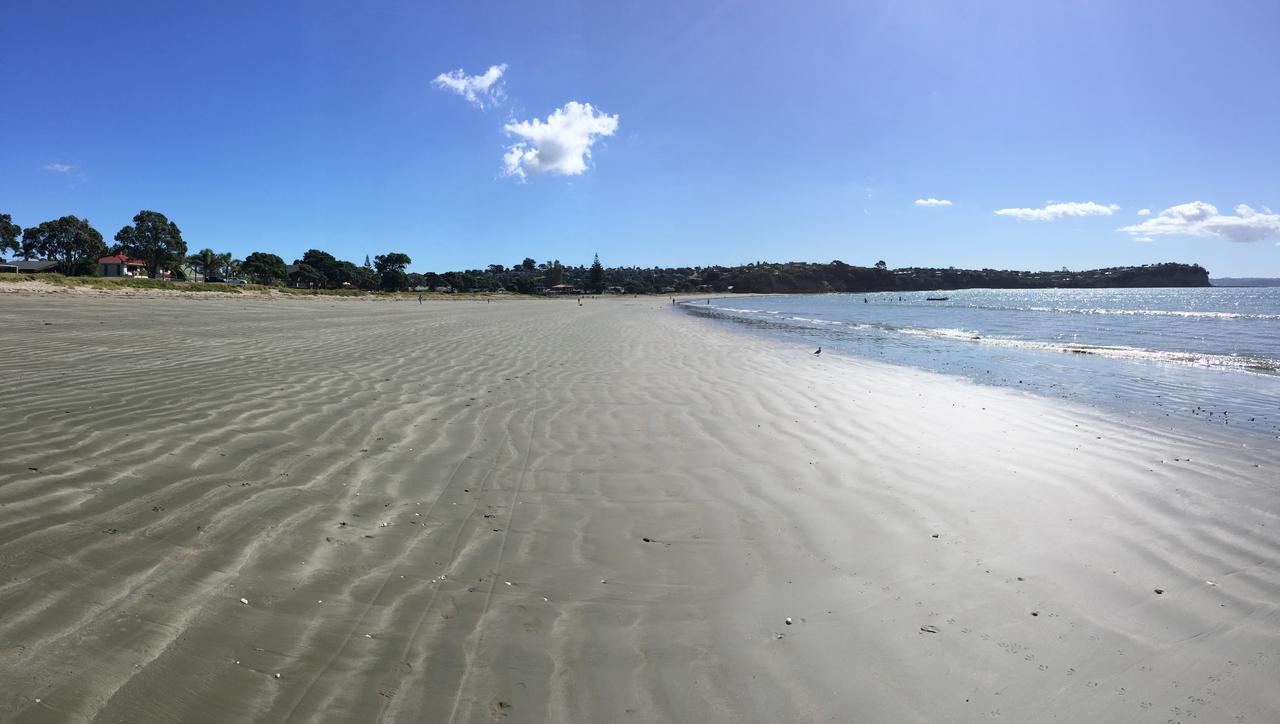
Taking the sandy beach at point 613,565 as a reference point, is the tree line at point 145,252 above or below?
above

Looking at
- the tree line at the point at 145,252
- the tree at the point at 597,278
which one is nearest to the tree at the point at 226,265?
the tree line at the point at 145,252

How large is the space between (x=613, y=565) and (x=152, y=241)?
91269mm

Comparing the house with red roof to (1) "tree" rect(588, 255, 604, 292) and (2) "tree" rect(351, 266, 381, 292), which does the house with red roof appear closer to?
(2) "tree" rect(351, 266, 381, 292)

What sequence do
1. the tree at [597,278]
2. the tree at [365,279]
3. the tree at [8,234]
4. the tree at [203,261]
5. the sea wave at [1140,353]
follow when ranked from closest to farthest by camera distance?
the sea wave at [1140,353] < the tree at [8,234] < the tree at [203,261] < the tree at [365,279] < the tree at [597,278]

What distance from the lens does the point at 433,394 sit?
24.3 feet

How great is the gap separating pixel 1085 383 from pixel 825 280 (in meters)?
165

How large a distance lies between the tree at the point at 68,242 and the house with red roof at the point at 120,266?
959 mm

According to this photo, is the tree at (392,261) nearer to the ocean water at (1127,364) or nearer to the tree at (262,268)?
the tree at (262,268)

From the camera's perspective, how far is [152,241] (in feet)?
232

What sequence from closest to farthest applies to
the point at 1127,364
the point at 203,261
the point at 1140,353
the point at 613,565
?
the point at 613,565
the point at 1127,364
the point at 1140,353
the point at 203,261

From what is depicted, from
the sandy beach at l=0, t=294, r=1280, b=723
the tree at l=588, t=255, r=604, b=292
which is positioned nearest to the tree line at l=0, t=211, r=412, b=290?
the tree at l=588, t=255, r=604, b=292

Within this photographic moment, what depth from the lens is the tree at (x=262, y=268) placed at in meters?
75.2

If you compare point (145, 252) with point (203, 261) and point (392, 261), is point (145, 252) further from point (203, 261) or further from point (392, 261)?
point (392, 261)

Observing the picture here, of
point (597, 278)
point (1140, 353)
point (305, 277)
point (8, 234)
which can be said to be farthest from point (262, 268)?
point (1140, 353)
